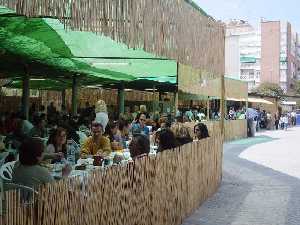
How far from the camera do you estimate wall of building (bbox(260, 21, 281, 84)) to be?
99750mm

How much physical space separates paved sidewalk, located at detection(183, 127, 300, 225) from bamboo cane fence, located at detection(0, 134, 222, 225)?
405 mm

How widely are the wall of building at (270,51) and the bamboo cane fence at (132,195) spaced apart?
93742mm

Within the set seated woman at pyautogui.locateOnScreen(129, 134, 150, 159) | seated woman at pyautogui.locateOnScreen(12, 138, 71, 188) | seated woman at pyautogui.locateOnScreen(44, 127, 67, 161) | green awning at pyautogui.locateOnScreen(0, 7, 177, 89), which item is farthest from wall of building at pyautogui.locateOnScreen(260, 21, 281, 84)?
seated woman at pyautogui.locateOnScreen(12, 138, 71, 188)

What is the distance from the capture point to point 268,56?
102 meters

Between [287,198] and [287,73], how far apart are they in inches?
3732

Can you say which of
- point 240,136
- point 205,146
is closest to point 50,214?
point 205,146

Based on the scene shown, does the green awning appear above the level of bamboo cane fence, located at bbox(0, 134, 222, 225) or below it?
above

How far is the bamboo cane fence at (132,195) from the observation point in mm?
3945

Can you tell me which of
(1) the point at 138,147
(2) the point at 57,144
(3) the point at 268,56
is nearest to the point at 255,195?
(1) the point at 138,147

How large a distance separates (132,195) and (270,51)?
9982 cm

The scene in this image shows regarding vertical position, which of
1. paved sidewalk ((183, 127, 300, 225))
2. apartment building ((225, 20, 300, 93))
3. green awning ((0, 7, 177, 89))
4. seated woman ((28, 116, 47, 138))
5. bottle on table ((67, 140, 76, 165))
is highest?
apartment building ((225, 20, 300, 93))

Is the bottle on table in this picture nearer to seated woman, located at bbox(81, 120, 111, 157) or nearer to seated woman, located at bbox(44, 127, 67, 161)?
seated woman, located at bbox(44, 127, 67, 161)

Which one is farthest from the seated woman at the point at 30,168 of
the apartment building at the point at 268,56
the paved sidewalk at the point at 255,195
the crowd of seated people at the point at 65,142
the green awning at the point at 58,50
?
the apartment building at the point at 268,56

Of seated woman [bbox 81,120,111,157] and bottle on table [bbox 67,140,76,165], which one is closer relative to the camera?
bottle on table [bbox 67,140,76,165]
